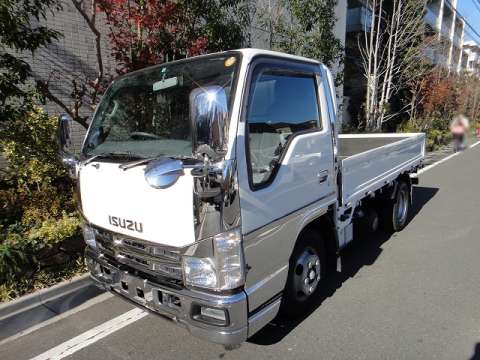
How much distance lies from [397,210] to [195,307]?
157 inches

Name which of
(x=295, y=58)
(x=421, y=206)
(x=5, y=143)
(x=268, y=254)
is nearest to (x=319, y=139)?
(x=295, y=58)

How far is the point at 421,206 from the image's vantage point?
6695mm

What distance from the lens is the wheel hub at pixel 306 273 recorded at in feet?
9.69

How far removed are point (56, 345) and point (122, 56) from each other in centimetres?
384

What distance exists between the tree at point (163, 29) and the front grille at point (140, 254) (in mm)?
3178

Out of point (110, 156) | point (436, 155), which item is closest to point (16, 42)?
point (110, 156)

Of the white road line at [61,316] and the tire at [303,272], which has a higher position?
the tire at [303,272]

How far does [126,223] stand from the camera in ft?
8.02

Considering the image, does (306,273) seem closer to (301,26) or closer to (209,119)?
(209,119)

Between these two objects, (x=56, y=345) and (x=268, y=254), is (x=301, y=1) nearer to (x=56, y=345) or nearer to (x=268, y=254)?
(x=268, y=254)

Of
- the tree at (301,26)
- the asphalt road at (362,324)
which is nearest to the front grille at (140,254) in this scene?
the asphalt road at (362,324)

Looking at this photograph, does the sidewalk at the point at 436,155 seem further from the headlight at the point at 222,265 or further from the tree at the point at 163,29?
the headlight at the point at 222,265

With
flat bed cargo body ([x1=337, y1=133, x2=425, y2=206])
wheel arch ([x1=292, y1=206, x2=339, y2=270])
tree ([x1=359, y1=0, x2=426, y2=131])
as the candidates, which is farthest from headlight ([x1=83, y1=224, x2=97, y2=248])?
tree ([x1=359, y1=0, x2=426, y2=131])

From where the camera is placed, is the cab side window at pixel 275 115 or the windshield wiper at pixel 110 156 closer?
the cab side window at pixel 275 115
